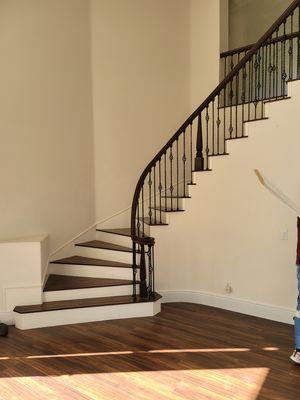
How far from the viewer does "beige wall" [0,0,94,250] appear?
14.7ft

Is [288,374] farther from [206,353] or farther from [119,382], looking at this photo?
[119,382]

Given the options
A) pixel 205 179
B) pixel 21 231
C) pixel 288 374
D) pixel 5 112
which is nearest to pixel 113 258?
pixel 21 231

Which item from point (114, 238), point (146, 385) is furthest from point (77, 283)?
point (146, 385)

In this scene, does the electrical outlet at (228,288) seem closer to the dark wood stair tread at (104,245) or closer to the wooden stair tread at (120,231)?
the dark wood stair tread at (104,245)

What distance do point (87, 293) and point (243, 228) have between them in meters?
1.94

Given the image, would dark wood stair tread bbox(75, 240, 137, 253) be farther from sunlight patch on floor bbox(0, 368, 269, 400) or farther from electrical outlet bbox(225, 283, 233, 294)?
sunlight patch on floor bbox(0, 368, 269, 400)

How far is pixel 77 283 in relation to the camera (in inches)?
171

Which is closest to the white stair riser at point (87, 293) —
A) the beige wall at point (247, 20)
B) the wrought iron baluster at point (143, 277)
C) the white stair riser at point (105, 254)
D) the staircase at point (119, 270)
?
the staircase at point (119, 270)

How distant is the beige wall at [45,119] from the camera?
4480mm

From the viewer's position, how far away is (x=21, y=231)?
15.1 feet

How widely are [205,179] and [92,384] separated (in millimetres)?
2610

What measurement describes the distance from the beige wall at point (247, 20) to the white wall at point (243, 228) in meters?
3.20

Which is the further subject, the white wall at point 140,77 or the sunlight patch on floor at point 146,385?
the white wall at point 140,77

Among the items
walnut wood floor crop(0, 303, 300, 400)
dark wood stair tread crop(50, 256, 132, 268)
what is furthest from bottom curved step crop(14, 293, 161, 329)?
dark wood stair tread crop(50, 256, 132, 268)
